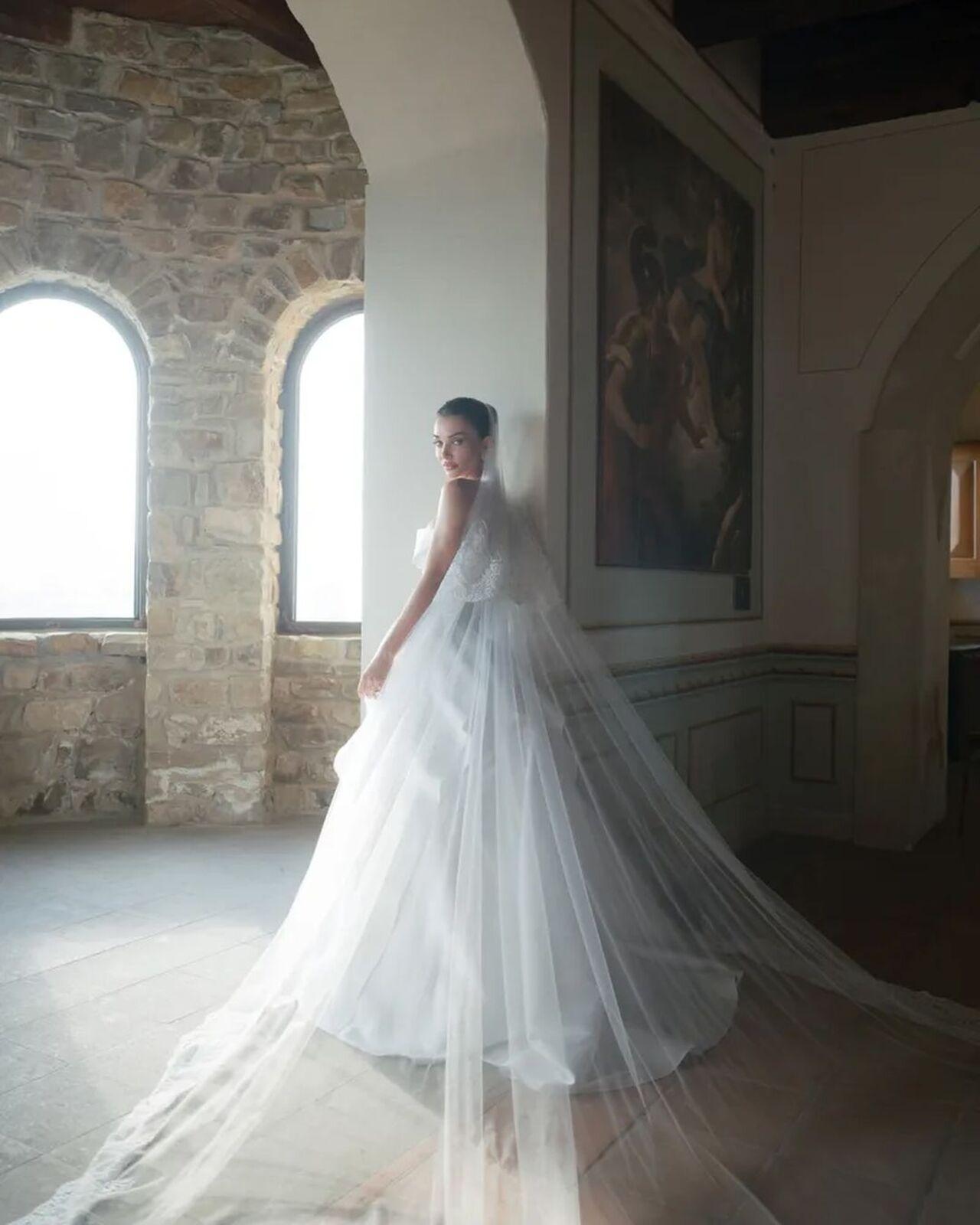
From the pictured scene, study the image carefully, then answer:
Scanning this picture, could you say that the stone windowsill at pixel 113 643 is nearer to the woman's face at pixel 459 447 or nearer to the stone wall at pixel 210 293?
the stone wall at pixel 210 293

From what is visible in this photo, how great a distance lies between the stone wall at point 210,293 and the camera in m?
5.63

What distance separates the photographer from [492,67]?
332cm

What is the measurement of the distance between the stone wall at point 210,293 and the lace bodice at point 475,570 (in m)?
2.90

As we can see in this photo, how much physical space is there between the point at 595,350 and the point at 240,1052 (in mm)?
2384

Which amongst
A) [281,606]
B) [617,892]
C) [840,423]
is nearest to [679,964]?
[617,892]

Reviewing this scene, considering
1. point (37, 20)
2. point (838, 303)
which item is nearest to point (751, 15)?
point (838, 303)

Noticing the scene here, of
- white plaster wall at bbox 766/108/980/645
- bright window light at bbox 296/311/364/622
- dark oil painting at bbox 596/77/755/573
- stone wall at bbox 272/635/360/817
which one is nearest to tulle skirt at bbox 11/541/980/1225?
dark oil painting at bbox 596/77/755/573

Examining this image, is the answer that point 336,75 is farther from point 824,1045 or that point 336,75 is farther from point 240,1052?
point 824,1045

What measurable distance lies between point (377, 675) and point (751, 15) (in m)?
2.95

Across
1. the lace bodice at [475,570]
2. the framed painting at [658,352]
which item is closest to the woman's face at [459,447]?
the lace bodice at [475,570]

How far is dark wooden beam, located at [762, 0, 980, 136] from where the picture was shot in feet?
15.4

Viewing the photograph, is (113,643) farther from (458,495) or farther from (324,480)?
(458,495)

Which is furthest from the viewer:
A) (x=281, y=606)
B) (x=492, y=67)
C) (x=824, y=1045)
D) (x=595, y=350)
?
(x=281, y=606)

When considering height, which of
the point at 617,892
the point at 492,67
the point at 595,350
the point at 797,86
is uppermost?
the point at 797,86
